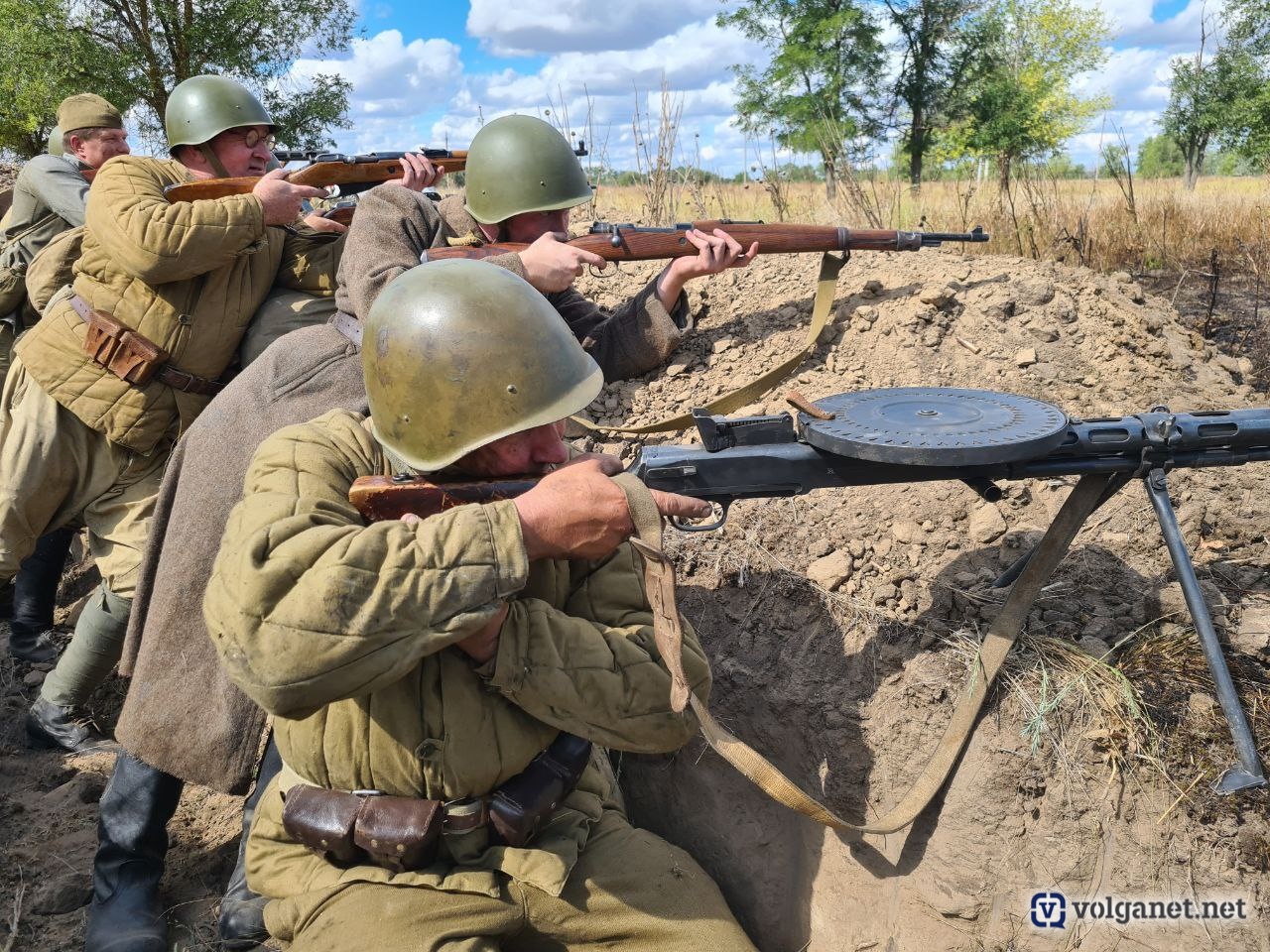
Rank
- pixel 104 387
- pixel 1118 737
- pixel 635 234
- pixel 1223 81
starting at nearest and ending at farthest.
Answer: pixel 1118 737 < pixel 104 387 < pixel 635 234 < pixel 1223 81

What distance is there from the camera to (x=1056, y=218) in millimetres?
6535

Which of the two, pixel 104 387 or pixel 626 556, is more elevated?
pixel 104 387

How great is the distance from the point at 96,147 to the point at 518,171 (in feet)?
12.2

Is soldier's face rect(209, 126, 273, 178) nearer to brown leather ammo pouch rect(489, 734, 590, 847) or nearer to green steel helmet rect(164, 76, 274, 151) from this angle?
green steel helmet rect(164, 76, 274, 151)

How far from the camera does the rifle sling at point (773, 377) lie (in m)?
3.64

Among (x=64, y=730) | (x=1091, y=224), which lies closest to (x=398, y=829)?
(x=64, y=730)

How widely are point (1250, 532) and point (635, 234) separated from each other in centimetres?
272

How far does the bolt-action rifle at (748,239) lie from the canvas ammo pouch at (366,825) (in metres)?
2.70

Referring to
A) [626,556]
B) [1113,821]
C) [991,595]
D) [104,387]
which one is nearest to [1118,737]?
[1113,821]

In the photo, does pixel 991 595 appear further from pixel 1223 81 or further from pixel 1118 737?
pixel 1223 81

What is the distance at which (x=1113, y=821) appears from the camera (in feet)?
9.01

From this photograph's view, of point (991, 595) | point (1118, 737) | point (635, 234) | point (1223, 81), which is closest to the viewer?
point (1118, 737)
